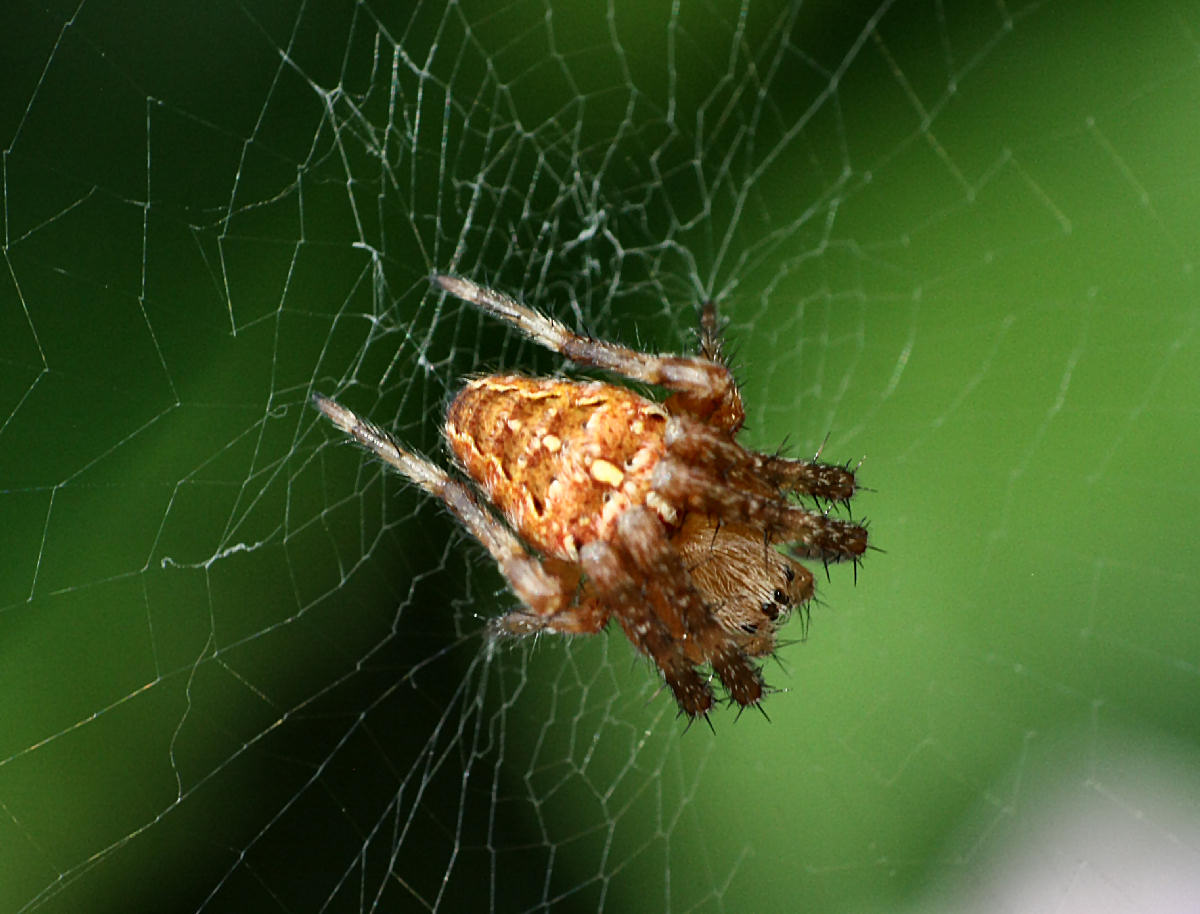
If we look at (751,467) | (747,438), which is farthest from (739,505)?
(747,438)

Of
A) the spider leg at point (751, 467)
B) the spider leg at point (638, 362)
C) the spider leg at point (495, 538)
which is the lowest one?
the spider leg at point (495, 538)

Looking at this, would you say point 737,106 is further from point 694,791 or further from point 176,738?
point 176,738

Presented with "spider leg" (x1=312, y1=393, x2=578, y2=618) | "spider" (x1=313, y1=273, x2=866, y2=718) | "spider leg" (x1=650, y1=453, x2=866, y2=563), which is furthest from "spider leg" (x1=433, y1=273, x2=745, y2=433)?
"spider leg" (x1=312, y1=393, x2=578, y2=618)

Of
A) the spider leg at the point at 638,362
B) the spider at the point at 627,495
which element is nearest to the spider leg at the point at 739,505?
the spider at the point at 627,495

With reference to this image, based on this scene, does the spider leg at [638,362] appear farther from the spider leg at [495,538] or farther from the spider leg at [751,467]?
the spider leg at [495,538]

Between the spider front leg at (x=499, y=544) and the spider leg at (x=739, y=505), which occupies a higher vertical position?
the spider leg at (x=739, y=505)

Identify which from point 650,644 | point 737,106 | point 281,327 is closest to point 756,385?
point 737,106

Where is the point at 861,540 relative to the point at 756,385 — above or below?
below
